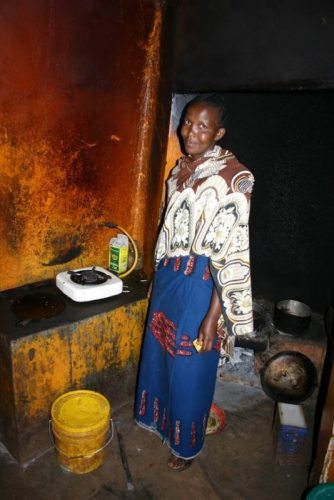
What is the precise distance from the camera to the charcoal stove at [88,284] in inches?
102

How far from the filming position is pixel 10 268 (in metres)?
2.55

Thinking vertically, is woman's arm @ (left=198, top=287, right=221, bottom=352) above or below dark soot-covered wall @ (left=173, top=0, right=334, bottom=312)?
below

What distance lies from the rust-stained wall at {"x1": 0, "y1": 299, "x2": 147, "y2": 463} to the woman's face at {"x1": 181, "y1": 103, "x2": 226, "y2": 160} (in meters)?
1.27

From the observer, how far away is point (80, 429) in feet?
7.43

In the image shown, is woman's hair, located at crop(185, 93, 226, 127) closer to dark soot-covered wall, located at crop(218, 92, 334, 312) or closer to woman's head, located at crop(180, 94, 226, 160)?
woman's head, located at crop(180, 94, 226, 160)

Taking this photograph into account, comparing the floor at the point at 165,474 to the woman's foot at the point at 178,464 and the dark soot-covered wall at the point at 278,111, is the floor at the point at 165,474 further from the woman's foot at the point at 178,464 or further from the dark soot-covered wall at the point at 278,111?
the dark soot-covered wall at the point at 278,111

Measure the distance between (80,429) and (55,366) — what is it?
0.43 m

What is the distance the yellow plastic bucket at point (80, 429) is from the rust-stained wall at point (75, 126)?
919 millimetres

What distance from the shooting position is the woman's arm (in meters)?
2.07

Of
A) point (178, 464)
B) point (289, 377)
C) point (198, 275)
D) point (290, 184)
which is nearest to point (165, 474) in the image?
point (178, 464)

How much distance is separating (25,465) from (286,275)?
2.64 meters

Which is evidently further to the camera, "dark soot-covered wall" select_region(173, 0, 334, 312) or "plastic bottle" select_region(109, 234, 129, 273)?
"plastic bottle" select_region(109, 234, 129, 273)

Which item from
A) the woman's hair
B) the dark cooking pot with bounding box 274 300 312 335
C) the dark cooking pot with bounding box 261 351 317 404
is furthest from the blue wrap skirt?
the dark cooking pot with bounding box 274 300 312 335

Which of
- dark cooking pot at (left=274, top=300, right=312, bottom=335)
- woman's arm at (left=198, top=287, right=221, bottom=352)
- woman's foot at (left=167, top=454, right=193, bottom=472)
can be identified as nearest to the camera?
woman's arm at (left=198, top=287, right=221, bottom=352)
